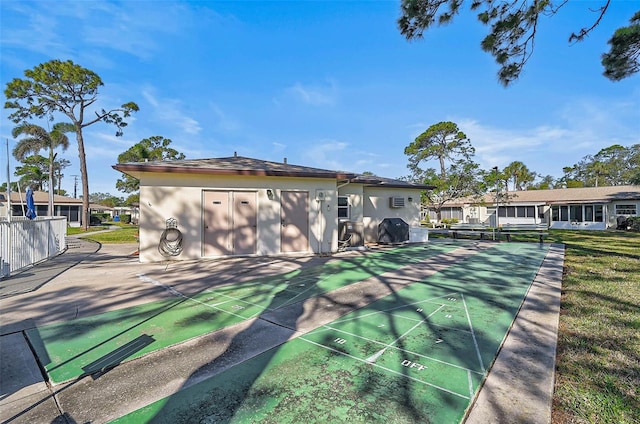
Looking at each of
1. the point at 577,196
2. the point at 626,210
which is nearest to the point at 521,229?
the point at 626,210

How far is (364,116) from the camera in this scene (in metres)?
19.4

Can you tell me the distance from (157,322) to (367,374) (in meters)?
2.83

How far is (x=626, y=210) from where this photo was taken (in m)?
22.7

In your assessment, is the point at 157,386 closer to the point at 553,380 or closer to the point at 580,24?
the point at 553,380

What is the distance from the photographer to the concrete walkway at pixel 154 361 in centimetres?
208

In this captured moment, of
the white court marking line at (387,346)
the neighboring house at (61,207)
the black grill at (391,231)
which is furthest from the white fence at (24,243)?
the neighboring house at (61,207)

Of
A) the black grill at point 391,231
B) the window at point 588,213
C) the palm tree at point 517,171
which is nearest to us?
the black grill at point 391,231

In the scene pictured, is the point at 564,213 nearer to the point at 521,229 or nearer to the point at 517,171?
the point at 517,171

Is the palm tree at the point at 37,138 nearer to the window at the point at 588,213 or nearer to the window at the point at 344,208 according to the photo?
the window at the point at 344,208

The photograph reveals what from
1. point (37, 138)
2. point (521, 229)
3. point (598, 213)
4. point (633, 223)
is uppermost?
point (37, 138)

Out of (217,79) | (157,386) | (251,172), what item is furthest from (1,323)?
(217,79)

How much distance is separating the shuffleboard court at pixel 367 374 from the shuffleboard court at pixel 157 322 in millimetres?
1098

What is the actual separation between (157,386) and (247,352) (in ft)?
2.74

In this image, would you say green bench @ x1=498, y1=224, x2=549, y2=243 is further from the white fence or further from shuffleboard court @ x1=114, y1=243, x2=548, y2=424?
the white fence
